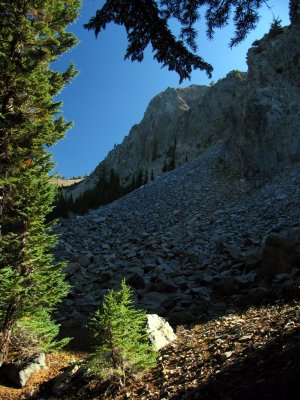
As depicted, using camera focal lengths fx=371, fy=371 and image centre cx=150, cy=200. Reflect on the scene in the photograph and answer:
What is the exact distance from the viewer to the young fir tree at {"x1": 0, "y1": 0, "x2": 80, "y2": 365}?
9.14 m

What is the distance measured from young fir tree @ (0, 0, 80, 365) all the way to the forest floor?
1736 millimetres

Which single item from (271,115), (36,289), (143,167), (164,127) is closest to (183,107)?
(164,127)

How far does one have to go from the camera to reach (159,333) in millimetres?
9555

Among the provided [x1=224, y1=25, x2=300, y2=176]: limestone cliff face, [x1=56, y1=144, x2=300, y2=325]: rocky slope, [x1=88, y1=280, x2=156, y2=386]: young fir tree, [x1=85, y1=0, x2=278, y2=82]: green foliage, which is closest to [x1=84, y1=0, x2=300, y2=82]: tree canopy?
[x1=85, y1=0, x2=278, y2=82]: green foliage

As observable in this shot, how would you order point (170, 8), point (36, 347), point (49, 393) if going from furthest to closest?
1. point (36, 347)
2. point (49, 393)
3. point (170, 8)

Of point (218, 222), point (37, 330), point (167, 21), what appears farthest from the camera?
point (218, 222)

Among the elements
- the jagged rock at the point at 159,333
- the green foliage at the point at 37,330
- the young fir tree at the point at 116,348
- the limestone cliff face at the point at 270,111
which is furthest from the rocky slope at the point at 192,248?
the young fir tree at the point at 116,348

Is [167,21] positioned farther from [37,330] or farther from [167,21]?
[37,330]

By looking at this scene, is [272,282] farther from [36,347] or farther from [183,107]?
[183,107]

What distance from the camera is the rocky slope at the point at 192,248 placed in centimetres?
1429

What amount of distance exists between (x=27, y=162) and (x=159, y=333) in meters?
5.61

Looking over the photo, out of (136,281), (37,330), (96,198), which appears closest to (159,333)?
(37,330)

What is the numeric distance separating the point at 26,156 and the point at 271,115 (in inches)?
1110

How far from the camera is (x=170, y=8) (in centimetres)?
542
